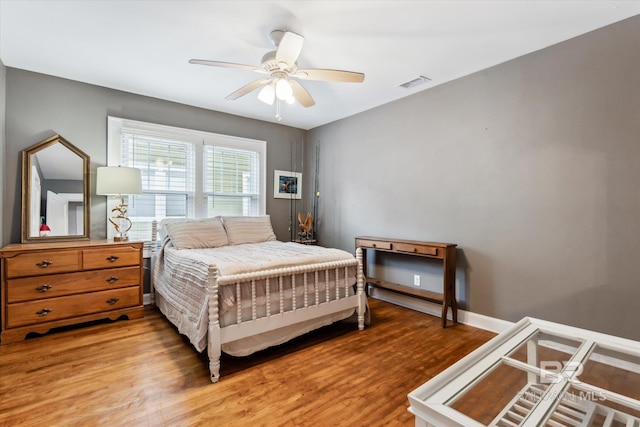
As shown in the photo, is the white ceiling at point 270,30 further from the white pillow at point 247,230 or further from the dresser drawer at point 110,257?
the dresser drawer at point 110,257

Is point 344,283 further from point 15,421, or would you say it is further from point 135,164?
point 135,164

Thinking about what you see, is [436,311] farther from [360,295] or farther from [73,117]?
[73,117]

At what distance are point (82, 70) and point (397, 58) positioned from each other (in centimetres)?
295

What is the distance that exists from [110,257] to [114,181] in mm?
753

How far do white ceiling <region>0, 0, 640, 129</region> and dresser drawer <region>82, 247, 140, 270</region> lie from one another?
172cm

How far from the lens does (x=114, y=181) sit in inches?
120

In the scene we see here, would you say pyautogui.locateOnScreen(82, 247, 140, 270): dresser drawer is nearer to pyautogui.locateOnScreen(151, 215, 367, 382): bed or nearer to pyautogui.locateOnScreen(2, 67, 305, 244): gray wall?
pyautogui.locateOnScreen(151, 215, 367, 382): bed

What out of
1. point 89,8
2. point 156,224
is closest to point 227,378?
point 156,224

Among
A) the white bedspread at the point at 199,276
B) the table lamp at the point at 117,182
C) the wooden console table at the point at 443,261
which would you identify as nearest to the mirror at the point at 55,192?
the table lamp at the point at 117,182

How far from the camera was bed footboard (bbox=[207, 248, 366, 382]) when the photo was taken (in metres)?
1.99

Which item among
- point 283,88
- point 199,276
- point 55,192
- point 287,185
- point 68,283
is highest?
point 283,88

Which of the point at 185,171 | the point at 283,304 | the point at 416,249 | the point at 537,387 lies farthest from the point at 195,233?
the point at 537,387

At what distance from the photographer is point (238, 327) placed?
2119 millimetres

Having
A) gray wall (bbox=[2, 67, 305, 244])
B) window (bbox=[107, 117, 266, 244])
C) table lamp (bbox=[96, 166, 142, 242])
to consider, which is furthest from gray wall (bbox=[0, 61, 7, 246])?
window (bbox=[107, 117, 266, 244])
